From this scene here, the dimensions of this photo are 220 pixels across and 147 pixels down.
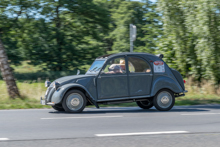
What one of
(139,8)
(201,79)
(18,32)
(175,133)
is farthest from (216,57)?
(139,8)

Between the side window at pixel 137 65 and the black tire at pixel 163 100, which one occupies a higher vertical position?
the side window at pixel 137 65

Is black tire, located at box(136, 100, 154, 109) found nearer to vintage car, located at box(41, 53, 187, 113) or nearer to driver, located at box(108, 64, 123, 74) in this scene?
vintage car, located at box(41, 53, 187, 113)

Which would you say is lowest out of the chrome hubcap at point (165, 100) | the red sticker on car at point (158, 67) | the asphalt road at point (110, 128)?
the asphalt road at point (110, 128)

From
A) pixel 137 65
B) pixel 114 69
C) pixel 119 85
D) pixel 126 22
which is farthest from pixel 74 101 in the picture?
pixel 126 22

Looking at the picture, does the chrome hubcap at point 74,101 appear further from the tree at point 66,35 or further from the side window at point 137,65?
the tree at point 66,35

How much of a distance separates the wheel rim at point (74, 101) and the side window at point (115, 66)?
1074 millimetres

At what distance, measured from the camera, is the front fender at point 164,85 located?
35.3ft

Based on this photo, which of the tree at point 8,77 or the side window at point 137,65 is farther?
the tree at point 8,77

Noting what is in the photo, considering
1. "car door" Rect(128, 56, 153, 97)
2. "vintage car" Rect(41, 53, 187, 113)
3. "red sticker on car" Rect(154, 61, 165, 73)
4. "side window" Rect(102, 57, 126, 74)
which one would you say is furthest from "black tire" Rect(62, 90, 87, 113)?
"red sticker on car" Rect(154, 61, 165, 73)

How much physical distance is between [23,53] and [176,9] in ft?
44.1

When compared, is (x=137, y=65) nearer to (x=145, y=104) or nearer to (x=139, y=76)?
(x=139, y=76)

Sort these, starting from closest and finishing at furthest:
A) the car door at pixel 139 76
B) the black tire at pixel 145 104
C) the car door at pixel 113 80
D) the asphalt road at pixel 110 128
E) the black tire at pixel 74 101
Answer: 1. the asphalt road at pixel 110 128
2. the black tire at pixel 74 101
3. the car door at pixel 113 80
4. the car door at pixel 139 76
5. the black tire at pixel 145 104

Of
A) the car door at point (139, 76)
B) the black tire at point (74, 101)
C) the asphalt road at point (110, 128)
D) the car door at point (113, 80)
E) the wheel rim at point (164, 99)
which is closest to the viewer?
the asphalt road at point (110, 128)

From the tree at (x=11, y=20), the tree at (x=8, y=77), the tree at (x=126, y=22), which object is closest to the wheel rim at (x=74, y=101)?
the tree at (x=8, y=77)
